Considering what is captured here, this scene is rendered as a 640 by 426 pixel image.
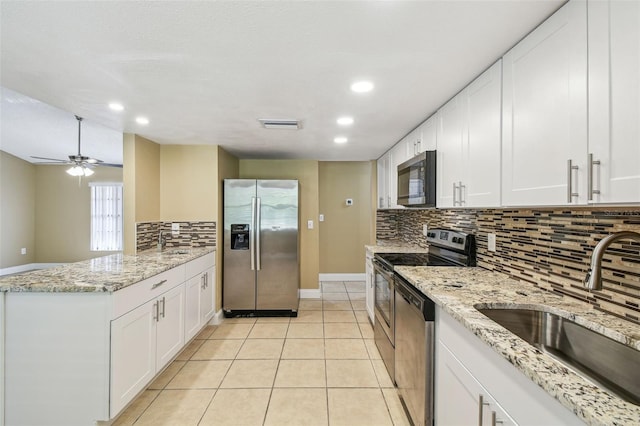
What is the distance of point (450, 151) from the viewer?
6.91 feet

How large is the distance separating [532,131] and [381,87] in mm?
967

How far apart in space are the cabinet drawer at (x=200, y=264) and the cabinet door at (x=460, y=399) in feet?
7.78

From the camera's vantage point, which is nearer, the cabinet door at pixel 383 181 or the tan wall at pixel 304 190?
the cabinet door at pixel 383 181

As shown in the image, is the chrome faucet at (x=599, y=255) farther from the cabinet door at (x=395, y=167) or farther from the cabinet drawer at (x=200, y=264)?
the cabinet drawer at (x=200, y=264)

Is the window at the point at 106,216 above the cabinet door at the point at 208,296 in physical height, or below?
above

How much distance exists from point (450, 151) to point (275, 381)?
224 centimetres

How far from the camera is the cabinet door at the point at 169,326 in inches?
90.1

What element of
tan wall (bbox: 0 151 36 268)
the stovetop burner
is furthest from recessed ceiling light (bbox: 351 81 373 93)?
tan wall (bbox: 0 151 36 268)

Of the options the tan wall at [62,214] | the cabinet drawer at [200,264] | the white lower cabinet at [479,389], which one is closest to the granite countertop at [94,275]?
the cabinet drawer at [200,264]

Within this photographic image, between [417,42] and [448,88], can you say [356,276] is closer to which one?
[448,88]

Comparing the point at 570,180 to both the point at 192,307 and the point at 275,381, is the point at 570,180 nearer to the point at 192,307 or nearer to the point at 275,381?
the point at 275,381

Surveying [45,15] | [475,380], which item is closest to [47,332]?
[45,15]

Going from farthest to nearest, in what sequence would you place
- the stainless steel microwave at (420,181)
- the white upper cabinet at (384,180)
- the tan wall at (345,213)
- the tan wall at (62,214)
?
the tan wall at (62,214) < the tan wall at (345,213) < the white upper cabinet at (384,180) < the stainless steel microwave at (420,181)

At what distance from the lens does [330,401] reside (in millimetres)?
2092
